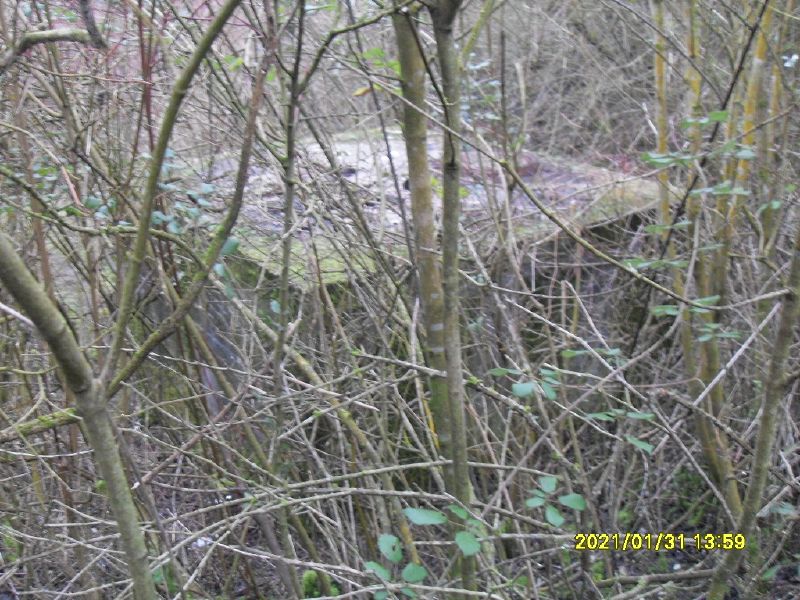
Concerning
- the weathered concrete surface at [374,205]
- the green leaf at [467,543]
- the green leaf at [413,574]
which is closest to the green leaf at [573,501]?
the green leaf at [467,543]

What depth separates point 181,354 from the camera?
343cm

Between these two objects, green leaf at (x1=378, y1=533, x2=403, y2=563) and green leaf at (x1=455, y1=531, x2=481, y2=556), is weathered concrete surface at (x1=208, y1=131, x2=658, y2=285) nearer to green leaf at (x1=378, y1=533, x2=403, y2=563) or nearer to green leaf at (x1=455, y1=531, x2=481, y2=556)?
green leaf at (x1=378, y1=533, x2=403, y2=563)

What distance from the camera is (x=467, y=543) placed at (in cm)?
189

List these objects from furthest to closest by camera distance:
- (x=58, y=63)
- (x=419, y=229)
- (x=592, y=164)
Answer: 1. (x=592, y=164)
2. (x=58, y=63)
3. (x=419, y=229)

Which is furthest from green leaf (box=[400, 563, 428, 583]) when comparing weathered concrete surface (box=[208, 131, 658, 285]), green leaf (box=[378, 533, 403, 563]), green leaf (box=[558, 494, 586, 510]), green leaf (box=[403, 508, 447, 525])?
weathered concrete surface (box=[208, 131, 658, 285])

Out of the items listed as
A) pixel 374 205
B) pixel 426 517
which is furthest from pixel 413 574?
pixel 374 205

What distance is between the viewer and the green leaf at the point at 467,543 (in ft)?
6.14

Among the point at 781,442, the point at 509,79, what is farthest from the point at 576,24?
the point at 781,442

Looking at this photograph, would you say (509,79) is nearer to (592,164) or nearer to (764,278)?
(592,164)

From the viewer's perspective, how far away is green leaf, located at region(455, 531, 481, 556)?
1872 mm

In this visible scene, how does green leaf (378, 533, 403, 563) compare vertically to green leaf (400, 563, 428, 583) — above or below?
above

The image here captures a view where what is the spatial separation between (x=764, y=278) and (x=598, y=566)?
1.78 metres
